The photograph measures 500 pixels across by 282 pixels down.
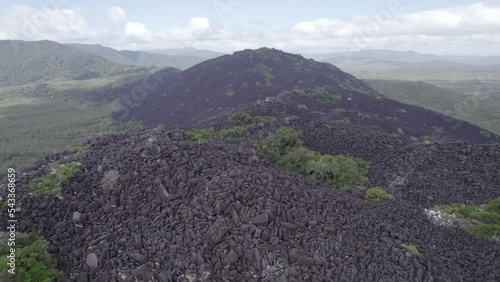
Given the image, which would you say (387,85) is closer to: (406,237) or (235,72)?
(235,72)

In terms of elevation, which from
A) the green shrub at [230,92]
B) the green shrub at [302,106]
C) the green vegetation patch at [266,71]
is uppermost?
the green vegetation patch at [266,71]

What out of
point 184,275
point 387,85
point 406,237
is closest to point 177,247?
point 184,275

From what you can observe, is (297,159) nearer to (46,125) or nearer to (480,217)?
(480,217)

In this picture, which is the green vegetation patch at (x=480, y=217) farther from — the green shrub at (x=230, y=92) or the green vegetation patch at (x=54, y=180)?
the green shrub at (x=230, y=92)

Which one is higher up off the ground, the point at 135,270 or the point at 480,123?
the point at 135,270

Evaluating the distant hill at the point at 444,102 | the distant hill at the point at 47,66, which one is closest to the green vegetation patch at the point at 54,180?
the distant hill at the point at 444,102

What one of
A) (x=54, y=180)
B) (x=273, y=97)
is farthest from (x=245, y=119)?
(x=54, y=180)
